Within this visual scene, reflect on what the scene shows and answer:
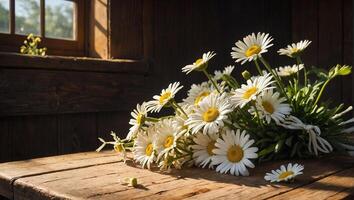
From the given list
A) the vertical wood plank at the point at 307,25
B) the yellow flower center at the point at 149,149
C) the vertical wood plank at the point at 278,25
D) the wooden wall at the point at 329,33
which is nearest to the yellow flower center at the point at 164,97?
the yellow flower center at the point at 149,149

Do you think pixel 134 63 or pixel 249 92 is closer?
pixel 249 92

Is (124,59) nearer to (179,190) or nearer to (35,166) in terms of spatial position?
(35,166)

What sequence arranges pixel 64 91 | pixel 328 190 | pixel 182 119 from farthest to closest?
pixel 64 91, pixel 182 119, pixel 328 190

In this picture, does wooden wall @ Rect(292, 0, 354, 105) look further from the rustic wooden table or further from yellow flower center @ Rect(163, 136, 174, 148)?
yellow flower center @ Rect(163, 136, 174, 148)

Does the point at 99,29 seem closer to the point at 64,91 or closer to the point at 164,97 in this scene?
the point at 64,91

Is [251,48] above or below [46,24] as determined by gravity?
below

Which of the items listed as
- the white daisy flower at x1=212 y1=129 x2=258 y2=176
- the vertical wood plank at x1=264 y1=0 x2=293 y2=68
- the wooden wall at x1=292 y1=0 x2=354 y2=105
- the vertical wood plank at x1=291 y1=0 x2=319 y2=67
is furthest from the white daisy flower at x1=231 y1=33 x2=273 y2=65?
the vertical wood plank at x1=264 y1=0 x2=293 y2=68

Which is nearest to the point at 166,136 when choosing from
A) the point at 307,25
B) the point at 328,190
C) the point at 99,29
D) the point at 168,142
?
the point at 168,142

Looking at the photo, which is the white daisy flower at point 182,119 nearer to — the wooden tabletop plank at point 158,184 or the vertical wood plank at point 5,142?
the wooden tabletop plank at point 158,184
